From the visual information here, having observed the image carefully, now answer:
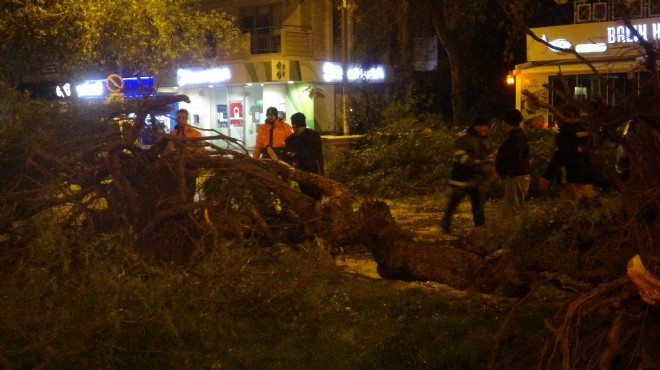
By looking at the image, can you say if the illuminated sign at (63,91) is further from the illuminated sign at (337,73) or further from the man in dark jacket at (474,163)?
the illuminated sign at (337,73)

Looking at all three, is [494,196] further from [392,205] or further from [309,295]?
[309,295]

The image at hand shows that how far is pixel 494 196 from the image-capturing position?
14094 mm

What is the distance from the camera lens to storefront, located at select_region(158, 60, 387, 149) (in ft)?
99.8

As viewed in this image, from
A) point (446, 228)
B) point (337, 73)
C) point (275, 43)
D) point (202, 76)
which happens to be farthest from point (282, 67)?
point (446, 228)

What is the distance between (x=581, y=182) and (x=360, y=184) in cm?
666

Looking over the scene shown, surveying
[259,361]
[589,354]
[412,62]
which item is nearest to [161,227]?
[259,361]

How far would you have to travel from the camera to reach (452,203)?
10227 mm

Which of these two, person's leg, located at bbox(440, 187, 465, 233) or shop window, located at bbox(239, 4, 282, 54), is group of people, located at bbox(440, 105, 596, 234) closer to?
person's leg, located at bbox(440, 187, 465, 233)

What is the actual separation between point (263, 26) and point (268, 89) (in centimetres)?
239

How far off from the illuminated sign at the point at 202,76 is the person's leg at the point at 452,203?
22.3m

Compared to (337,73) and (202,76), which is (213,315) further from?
(202,76)

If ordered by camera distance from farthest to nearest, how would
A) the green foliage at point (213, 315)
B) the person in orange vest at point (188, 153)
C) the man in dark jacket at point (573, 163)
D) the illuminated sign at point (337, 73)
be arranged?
the illuminated sign at point (337, 73) → the man in dark jacket at point (573, 163) → the person in orange vest at point (188, 153) → the green foliage at point (213, 315)

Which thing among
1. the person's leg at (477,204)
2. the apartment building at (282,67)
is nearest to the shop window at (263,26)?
the apartment building at (282,67)

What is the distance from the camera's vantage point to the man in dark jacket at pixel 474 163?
32.5 feet
